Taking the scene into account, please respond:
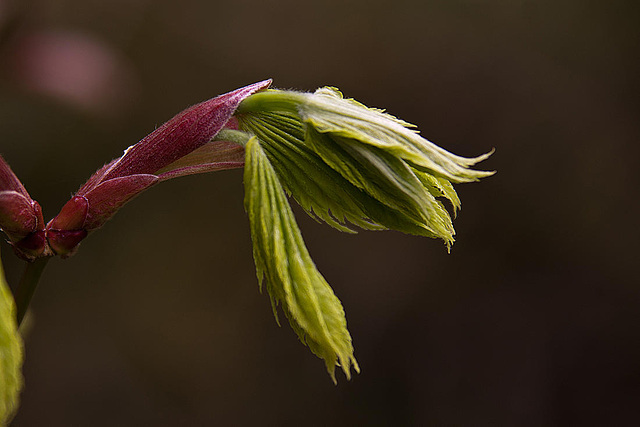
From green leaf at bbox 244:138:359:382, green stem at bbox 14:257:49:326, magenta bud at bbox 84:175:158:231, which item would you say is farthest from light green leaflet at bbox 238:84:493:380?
green stem at bbox 14:257:49:326

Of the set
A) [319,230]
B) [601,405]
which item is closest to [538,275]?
[601,405]

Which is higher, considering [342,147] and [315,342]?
[342,147]

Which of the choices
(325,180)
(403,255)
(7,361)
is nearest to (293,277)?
(325,180)

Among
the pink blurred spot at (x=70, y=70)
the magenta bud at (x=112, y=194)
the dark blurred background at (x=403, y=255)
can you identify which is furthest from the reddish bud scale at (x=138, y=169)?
the dark blurred background at (x=403, y=255)

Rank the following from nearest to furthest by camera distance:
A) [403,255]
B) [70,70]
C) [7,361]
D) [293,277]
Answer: [7,361] < [293,277] < [70,70] < [403,255]

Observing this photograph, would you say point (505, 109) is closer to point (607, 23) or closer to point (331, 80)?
point (607, 23)

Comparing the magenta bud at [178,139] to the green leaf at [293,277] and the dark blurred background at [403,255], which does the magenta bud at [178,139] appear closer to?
the green leaf at [293,277]

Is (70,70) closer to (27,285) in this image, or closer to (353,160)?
(27,285)

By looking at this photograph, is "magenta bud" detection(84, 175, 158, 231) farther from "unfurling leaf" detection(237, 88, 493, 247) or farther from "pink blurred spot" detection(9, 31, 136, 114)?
"pink blurred spot" detection(9, 31, 136, 114)
